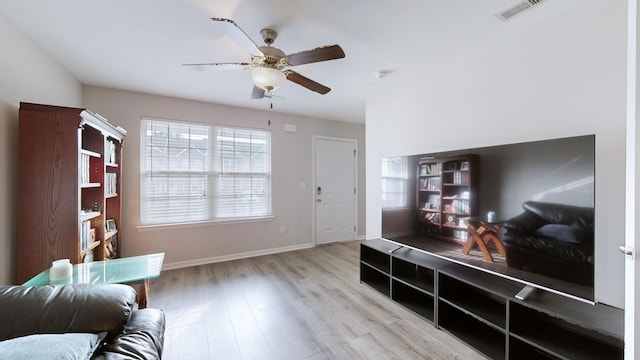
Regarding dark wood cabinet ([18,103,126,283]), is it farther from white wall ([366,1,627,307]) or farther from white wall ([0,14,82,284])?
white wall ([366,1,627,307])

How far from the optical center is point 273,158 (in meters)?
3.99

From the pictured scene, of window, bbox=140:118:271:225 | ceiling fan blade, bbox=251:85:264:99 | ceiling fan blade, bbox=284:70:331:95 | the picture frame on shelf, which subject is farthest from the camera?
window, bbox=140:118:271:225

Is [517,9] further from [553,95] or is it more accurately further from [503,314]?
[503,314]

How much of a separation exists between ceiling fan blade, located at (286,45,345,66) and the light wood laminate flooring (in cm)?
205

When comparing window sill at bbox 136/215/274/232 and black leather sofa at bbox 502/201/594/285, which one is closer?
black leather sofa at bbox 502/201/594/285

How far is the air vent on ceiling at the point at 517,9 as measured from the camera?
1544 mm

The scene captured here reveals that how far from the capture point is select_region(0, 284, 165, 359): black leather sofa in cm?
85

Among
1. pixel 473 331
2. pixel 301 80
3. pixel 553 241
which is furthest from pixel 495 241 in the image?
pixel 301 80

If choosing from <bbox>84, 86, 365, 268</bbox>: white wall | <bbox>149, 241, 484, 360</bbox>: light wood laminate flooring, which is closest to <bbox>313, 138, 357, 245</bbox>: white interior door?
<bbox>84, 86, 365, 268</bbox>: white wall

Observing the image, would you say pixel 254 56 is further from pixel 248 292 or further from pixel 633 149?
pixel 248 292

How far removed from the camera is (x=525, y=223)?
1559mm

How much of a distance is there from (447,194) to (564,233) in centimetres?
74

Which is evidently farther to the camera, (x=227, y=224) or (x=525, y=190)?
(x=227, y=224)

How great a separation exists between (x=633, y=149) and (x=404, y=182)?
1.68m
